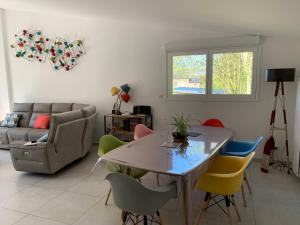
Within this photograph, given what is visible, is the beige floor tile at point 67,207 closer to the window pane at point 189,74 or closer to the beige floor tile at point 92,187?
the beige floor tile at point 92,187

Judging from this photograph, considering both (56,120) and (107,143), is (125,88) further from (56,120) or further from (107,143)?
(107,143)

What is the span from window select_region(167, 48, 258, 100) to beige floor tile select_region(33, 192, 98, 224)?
2.57m

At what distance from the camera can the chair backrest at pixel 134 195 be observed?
1.74m

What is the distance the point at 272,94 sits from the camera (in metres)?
3.96

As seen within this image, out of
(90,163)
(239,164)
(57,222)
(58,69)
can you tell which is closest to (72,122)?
(90,163)

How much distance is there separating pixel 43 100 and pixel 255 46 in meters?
4.91

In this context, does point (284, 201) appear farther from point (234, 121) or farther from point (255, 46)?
point (255, 46)

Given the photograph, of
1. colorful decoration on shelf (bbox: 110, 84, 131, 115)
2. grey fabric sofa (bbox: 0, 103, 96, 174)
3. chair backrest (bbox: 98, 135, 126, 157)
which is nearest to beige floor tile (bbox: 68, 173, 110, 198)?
grey fabric sofa (bbox: 0, 103, 96, 174)

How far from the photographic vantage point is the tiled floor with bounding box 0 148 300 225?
2.46 meters

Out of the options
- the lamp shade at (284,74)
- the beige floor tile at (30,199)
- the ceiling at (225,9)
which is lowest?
the beige floor tile at (30,199)

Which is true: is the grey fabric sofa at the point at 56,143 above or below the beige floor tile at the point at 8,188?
above

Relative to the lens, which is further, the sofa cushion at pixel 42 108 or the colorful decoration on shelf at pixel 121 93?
the sofa cushion at pixel 42 108

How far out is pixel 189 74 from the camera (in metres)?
4.48

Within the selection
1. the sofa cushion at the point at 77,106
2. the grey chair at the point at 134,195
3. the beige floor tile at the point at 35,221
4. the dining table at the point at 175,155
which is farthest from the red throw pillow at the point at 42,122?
the grey chair at the point at 134,195
